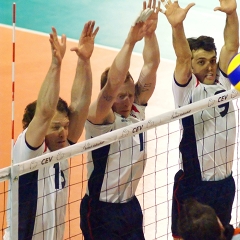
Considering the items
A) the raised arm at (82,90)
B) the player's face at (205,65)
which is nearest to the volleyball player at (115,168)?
the raised arm at (82,90)

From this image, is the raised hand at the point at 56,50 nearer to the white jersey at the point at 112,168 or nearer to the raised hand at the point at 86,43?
the raised hand at the point at 86,43

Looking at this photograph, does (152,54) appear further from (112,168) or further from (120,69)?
(112,168)

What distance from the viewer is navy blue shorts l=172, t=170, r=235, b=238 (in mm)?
5320

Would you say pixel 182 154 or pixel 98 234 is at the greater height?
pixel 182 154

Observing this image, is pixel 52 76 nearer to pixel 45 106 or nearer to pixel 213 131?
pixel 45 106

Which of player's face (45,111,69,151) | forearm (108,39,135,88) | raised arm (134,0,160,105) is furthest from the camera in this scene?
raised arm (134,0,160,105)

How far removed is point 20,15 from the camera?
11.5m

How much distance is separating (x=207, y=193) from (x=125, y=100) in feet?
3.48

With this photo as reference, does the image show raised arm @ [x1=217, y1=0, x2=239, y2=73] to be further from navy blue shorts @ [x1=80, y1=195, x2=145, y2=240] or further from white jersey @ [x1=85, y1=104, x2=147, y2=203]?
navy blue shorts @ [x1=80, y1=195, x2=145, y2=240]

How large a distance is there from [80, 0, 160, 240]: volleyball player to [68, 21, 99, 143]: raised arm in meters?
0.11

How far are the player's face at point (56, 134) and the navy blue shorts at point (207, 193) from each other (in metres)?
1.22

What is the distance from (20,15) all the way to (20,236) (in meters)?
7.59

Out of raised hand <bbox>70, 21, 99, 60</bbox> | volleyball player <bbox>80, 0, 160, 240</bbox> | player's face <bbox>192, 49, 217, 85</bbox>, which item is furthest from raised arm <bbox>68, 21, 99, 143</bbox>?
player's face <bbox>192, 49, 217, 85</bbox>

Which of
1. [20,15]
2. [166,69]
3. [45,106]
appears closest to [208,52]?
[45,106]
